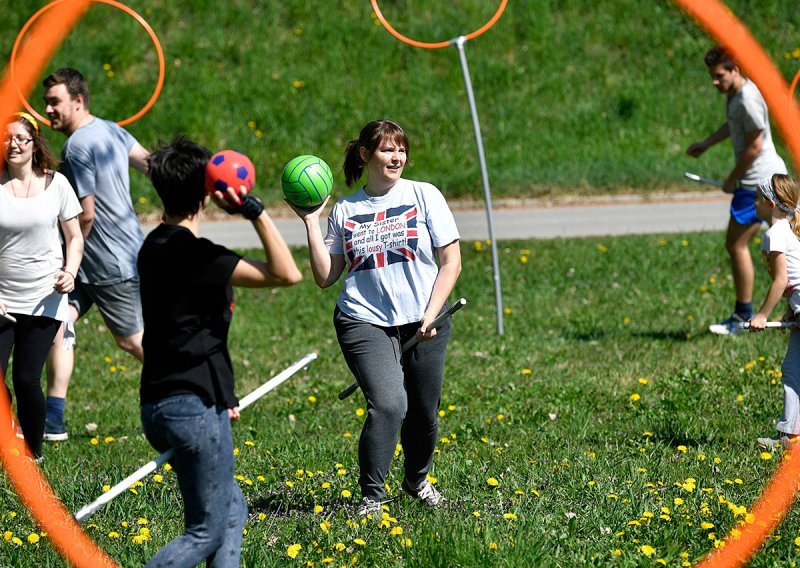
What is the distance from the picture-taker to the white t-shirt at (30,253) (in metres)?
6.11

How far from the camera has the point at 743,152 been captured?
29.1 ft

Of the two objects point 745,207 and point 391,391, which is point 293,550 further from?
point 745,207

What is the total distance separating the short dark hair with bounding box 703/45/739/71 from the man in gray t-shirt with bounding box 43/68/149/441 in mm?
4605

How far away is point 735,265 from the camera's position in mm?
9180

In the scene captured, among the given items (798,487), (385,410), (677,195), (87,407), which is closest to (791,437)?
(798,487)

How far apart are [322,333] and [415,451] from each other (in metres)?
5.07

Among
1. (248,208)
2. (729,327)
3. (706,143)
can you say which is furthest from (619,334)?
(248,208)

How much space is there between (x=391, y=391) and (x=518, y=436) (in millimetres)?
1978

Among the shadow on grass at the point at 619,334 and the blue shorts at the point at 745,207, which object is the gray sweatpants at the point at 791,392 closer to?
the blue shorts at the point at 745,207

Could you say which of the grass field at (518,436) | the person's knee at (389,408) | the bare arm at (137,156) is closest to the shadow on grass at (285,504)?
the grass field at (518,436)

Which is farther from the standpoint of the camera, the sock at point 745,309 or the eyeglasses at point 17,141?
the sock at point 745,309

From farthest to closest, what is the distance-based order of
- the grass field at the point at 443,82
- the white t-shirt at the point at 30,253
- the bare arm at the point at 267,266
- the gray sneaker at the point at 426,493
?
the grass field at the point at 443,82, the white t-shirt at the point at 30,253, the gray sneaker at the point at 426,493, the bare arm at the point at 267,266

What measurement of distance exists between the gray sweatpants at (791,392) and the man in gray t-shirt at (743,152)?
9.31ft

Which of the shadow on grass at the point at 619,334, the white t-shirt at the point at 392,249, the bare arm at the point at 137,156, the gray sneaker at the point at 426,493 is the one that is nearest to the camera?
the white t-shirt at the point at 392,249
